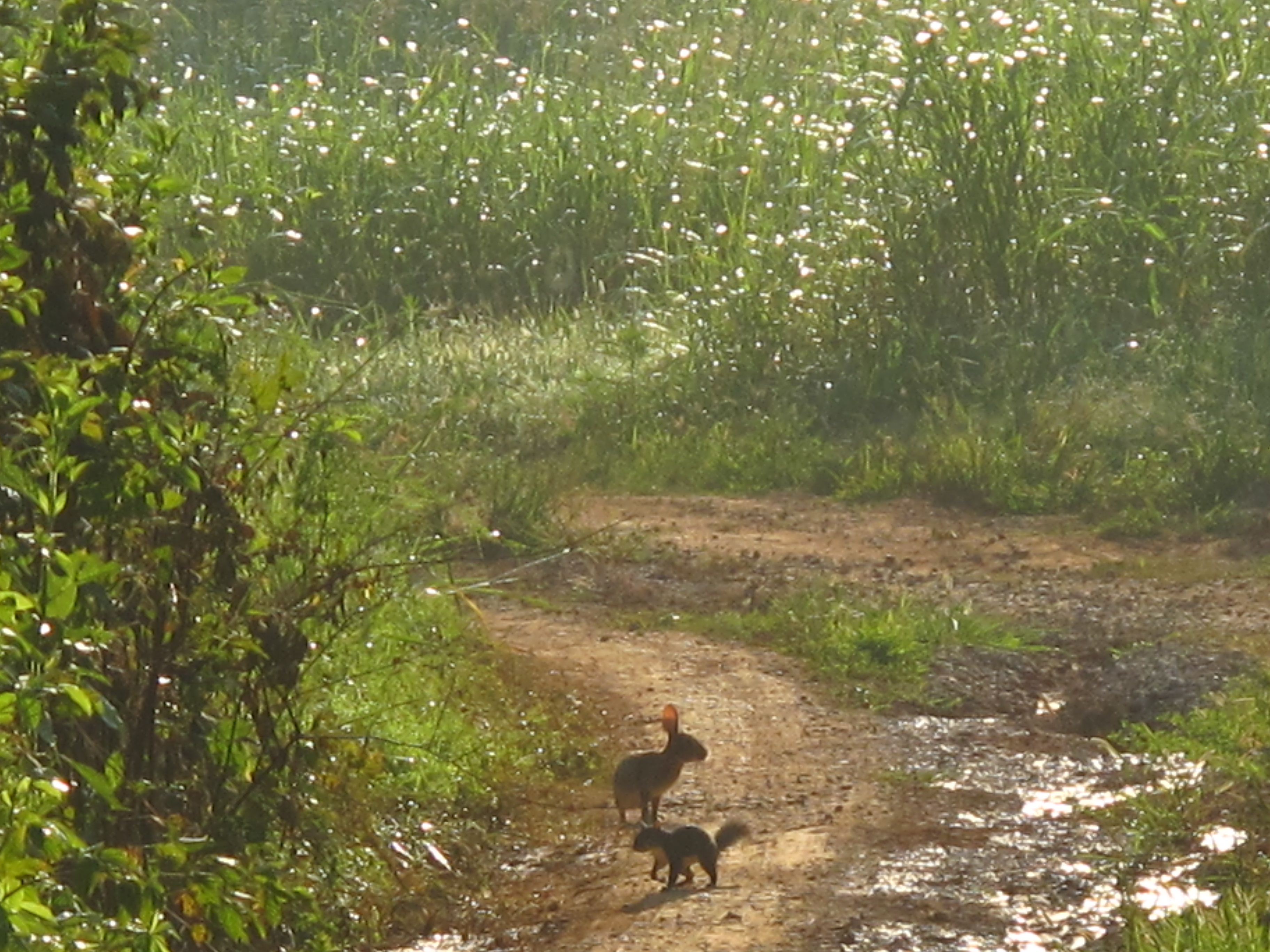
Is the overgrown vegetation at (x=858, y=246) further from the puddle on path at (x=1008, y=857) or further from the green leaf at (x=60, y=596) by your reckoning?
the green leaf at (x=60, y=596)

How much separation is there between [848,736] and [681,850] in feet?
5.65

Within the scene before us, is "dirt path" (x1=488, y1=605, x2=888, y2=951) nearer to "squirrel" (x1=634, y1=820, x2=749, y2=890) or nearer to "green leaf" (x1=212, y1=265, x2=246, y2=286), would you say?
"squirrel" (x1=634, y1=820, x2=749, y2=890)

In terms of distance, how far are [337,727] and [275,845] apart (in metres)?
0.39

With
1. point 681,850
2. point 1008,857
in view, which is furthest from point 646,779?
point 1008,857

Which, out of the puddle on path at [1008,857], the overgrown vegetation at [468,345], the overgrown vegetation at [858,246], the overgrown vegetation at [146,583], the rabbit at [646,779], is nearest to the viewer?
the overgrown vegetation at [146,583]

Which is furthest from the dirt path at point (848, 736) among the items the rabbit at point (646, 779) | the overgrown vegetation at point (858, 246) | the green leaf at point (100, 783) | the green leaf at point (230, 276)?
the green leaf at point (100, 783)

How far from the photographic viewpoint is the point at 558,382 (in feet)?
38.3

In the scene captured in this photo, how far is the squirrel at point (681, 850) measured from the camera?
5191 millimetres

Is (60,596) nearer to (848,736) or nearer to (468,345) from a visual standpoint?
(848,736)

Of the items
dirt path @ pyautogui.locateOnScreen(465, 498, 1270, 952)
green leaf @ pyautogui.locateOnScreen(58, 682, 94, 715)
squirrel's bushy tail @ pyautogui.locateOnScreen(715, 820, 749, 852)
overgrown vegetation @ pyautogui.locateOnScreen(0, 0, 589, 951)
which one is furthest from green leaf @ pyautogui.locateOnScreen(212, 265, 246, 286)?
squirrel's bushy tail @ pyautogui.locateOnScreen(715, 820, 749, 852)

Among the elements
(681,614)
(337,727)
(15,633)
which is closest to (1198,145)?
(681,614)

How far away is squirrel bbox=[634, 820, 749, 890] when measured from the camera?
5191 millimetres

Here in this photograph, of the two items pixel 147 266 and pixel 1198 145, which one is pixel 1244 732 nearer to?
pixel 147 266

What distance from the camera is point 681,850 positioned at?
5195 millimetres
